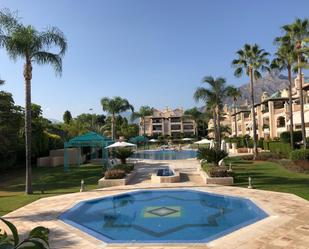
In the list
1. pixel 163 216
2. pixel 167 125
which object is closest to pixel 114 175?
pixel 163 216

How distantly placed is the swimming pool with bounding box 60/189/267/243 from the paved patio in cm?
47

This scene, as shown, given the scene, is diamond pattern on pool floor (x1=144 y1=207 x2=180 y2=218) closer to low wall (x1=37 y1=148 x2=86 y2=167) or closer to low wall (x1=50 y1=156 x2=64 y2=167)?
low wall (x1=50 y1=156 x2=64 y2=167)

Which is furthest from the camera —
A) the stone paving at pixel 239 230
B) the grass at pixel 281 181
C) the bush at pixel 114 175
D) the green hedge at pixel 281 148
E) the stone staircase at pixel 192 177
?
the green hedge at pixel 281 148

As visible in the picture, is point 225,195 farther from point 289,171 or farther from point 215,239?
point 289,171

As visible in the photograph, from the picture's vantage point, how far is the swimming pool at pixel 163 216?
10.3m

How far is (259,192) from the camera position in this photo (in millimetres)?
16516

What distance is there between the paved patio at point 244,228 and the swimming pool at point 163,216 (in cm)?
47

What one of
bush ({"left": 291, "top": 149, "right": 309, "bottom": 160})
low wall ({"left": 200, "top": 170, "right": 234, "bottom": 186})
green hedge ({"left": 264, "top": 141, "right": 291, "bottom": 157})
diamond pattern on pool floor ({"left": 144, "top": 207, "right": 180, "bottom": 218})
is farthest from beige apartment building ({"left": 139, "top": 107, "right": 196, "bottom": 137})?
diamond pattern on pool floor ({"left": 144, "top": 207, "right": 180, "bottom": 218})

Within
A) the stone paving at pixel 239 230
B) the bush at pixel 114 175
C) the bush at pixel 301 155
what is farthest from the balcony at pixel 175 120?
the stone paving at pixel 239 230

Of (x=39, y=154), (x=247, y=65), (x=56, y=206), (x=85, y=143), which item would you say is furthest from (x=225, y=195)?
(x=39, y=154)

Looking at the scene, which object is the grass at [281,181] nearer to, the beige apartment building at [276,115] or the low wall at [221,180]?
the low wall at [221,180]

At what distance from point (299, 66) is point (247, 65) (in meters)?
9.77

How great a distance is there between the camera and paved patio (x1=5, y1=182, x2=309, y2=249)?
28.9ft

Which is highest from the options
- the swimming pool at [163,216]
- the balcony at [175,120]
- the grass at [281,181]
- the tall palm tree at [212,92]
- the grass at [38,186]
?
the balcony at [175,120]
